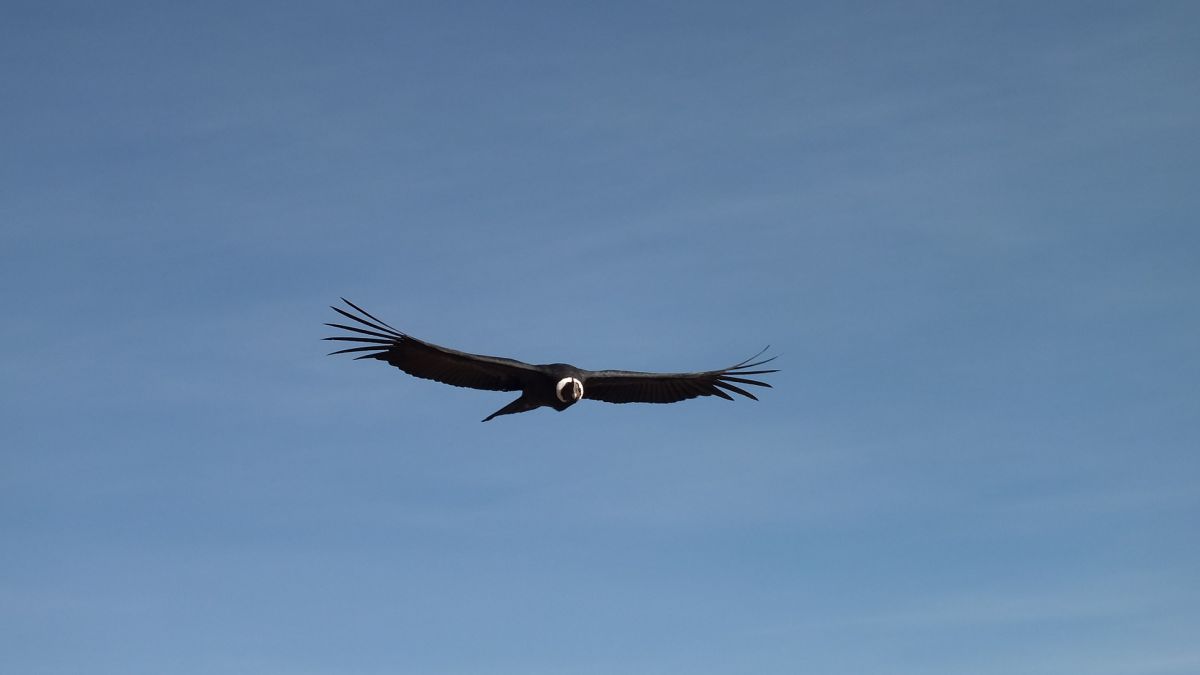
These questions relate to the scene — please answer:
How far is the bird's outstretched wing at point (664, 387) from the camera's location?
40438 millimetres

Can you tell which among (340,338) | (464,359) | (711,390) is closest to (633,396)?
(711,390)

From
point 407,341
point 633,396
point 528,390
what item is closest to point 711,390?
point 633,396

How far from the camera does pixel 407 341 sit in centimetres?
3688

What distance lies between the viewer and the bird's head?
37.3m

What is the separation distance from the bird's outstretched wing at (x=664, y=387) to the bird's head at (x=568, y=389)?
1929mm

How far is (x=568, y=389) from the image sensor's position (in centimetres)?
3744

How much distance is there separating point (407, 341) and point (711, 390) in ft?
30.3

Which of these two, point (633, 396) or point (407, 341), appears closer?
point (407, 341)

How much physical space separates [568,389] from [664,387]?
4.98m

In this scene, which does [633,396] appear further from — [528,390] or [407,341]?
[407,341]

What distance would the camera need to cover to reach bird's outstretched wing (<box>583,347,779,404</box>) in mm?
40438

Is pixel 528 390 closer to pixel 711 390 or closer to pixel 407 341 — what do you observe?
pixel 407 341

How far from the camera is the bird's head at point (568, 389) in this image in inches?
1470

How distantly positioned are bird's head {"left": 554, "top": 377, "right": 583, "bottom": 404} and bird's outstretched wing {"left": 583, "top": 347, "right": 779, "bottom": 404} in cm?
193
